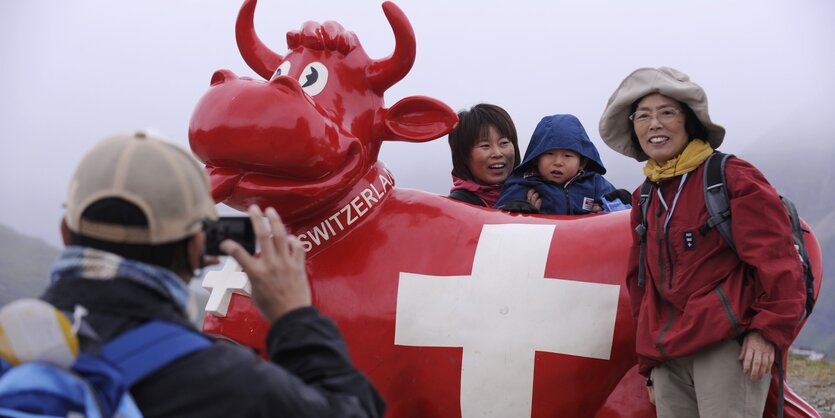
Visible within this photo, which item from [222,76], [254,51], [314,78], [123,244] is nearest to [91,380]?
[123,244]

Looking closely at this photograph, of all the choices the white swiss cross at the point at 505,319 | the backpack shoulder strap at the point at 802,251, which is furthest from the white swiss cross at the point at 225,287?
the backpack shoulder strap at the point at 802,251

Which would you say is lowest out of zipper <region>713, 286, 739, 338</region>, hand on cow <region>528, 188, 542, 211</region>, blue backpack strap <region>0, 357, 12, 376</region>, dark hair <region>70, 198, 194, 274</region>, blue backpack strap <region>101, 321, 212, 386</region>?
zipper <region>713, 286, 739, 338</region>

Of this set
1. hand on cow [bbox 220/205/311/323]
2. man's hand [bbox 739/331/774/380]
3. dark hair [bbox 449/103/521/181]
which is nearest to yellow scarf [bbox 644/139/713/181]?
man's hand [bbox 739/331/774/380]

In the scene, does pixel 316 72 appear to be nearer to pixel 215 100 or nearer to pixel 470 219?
pixel 215 100

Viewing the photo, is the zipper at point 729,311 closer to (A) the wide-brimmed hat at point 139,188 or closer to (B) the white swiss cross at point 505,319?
(B) the white swiss cross at point 505,319

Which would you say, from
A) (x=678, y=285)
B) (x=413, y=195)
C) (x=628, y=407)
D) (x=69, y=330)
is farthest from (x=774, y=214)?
(x=69, y=330)

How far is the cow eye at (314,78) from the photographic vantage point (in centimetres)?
304

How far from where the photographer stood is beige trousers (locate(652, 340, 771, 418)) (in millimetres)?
2393

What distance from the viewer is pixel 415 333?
286 cm

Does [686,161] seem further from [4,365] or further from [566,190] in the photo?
[4,365]

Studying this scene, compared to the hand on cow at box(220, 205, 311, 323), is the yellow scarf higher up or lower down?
higher up

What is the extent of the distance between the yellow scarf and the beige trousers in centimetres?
54

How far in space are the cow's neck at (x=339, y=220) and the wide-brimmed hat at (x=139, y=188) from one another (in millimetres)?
1535

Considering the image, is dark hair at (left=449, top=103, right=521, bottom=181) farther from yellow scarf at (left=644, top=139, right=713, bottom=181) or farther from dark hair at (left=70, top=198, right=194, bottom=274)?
dark hair at (left=70, top=198, right=194, bottom=274)
